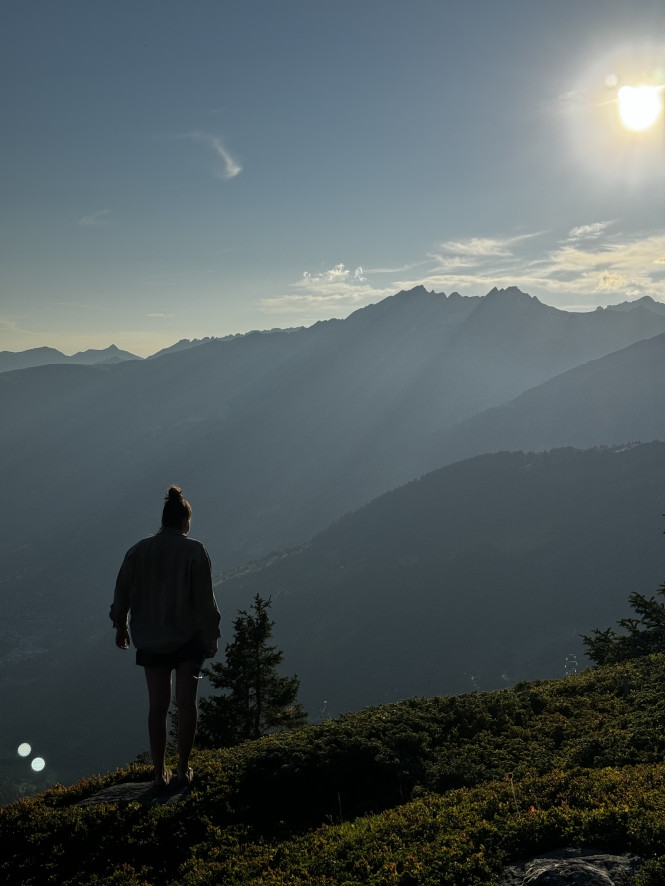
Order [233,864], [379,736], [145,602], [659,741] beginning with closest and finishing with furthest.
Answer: [233,864] → [145,602] → [659,741] → [379,736]

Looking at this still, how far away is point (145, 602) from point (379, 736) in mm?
5312

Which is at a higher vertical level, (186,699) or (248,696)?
(186,699)

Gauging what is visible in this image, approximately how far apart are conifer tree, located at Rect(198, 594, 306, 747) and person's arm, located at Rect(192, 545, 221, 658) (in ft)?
53.2

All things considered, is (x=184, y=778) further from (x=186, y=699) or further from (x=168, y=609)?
(x=168, y=609)

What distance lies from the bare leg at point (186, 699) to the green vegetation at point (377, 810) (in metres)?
0.77

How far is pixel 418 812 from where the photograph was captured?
300 inches

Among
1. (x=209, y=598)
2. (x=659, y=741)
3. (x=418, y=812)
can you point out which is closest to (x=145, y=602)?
(x=209, y=598)

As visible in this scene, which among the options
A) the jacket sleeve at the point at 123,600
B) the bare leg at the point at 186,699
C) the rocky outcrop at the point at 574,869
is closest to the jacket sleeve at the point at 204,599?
the bare leg at the point at 186,699

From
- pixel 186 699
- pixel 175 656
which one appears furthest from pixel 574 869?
pixel 175 656

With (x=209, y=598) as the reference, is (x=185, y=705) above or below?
below

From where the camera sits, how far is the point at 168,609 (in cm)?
774

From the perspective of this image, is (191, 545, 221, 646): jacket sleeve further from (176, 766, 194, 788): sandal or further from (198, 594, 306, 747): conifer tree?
(198, 594, 306, 747): conifer tree

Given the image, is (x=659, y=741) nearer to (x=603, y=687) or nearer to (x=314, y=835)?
(x=603, y=687)

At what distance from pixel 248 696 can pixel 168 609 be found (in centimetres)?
1875
